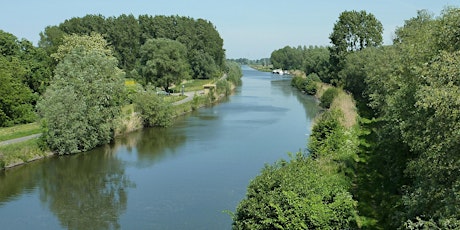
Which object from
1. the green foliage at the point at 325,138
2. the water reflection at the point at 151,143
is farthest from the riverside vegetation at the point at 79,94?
the green foliage at the point at 325,138

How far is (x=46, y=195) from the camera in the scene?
19703 millimetres

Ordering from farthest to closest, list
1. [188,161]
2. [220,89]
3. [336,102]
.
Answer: [220,89] → [336,102] → [188,161]

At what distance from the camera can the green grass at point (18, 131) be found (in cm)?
2702

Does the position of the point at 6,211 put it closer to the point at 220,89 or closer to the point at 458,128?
the point at 458,128

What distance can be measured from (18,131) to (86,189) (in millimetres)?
11136

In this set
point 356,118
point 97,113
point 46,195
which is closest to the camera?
point 46,195

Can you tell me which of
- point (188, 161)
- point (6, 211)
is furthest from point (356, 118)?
point (6, 211)

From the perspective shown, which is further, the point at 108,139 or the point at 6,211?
the point at 108,139

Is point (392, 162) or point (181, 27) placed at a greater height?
point (181, 27)

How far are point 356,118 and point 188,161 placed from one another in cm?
1316

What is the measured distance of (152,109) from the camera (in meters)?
36.1

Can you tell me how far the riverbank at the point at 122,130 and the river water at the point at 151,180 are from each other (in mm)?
625

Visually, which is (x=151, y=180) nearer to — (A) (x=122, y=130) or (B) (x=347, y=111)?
(A) (x=122, y=130)

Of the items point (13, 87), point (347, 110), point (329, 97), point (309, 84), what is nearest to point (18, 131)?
point (13, 87)
